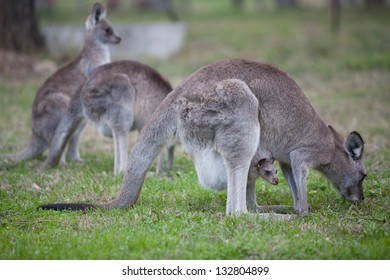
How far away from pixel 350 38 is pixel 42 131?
11.3 metres

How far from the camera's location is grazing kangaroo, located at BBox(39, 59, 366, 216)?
5316 millimetres

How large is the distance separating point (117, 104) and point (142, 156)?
81.7 inches

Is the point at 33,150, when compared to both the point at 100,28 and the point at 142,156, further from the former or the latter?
the point at 142,156

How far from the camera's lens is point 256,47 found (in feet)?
55.2

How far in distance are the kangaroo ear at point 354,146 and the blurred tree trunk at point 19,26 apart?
1136cm

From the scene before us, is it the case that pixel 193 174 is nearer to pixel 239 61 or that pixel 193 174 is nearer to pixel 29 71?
pixel 239 61

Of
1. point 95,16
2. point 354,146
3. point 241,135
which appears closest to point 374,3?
point 95,16

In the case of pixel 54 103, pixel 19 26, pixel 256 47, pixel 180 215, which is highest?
pixel 19 26

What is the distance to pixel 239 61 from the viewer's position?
18.9 ft

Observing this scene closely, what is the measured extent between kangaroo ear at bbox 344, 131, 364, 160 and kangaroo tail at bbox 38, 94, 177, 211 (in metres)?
1.61

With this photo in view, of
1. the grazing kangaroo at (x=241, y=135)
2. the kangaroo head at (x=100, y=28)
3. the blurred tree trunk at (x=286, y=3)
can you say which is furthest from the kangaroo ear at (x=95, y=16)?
the blurred tree trunk at (x=286, y=3)

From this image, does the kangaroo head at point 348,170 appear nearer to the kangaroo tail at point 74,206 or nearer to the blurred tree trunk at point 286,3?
the kangaroo tail at point 74,206

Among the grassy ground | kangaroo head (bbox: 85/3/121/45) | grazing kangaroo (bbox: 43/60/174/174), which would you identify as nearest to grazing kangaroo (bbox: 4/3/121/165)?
the grassy ground

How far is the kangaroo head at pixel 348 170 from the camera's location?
230 inches
